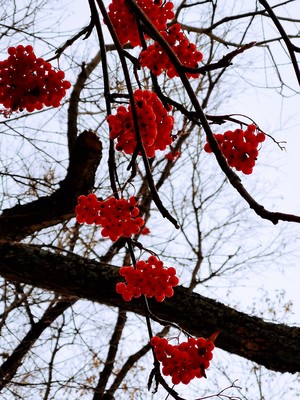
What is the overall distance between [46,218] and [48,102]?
2.01 meters

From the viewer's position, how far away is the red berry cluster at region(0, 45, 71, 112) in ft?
7.98

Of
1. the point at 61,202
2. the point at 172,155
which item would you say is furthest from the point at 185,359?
the point at 172,155

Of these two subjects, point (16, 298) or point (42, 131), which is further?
point (16, 298)

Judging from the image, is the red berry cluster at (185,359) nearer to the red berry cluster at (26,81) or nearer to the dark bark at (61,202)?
the red berry cluster at (26,81)

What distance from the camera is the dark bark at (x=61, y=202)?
438 cm

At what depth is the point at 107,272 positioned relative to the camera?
4.04m

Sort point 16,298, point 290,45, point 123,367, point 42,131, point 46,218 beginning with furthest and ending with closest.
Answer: point 123,367 → point 16,298 → point 42,131 → point 46,218 → point 290,45

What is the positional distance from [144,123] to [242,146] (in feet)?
1.50

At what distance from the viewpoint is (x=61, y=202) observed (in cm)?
441

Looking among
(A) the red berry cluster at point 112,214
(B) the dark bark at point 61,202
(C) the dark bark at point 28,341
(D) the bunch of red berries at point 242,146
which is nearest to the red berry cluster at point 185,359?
(A) the red berry cluster at point 112,214

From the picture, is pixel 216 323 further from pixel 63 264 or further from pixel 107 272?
pixel 63 264

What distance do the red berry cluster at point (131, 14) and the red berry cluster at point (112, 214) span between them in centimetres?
102

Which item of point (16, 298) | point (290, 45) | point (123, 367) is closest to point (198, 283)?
point (123, 367)

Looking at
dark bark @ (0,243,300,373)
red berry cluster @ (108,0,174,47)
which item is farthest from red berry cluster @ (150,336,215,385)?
dark bark @ (0,243,300,373)
